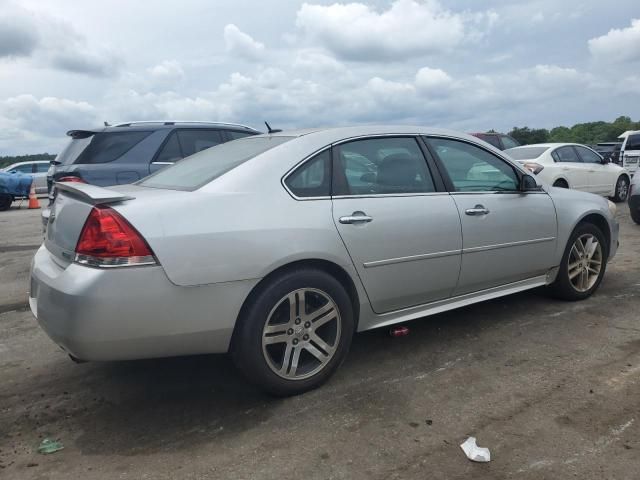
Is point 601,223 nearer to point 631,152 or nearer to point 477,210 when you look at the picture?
point 477,210

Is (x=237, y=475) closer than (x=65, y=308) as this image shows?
Yes

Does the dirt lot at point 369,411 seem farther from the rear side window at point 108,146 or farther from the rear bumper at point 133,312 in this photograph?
the rear side window at point 108,146

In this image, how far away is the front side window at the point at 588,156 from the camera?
38.8 ft

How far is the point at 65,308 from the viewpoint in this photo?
2.66 metres

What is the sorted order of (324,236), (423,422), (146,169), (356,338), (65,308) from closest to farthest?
(65,308) < (423,422) < (324,236) < (356,338) < (146,169)

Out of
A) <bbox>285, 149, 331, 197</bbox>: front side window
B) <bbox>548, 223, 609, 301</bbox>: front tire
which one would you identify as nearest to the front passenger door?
<bbox>548, 223, 609, 301</bbox>: front tire

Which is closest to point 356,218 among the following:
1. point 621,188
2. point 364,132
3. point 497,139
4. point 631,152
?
point 364,132

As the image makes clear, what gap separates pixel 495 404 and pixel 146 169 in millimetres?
5444

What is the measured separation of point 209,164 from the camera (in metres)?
3.54

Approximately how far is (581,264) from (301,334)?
288 centimetres

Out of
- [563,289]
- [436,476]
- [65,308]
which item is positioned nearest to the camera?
[436,476]

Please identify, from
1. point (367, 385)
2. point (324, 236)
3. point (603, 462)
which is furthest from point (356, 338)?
point (603, 462)

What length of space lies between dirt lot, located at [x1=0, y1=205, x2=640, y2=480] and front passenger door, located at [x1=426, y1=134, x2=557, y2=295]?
0.44 meters

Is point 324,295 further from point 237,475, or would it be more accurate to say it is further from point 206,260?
point 237,475
